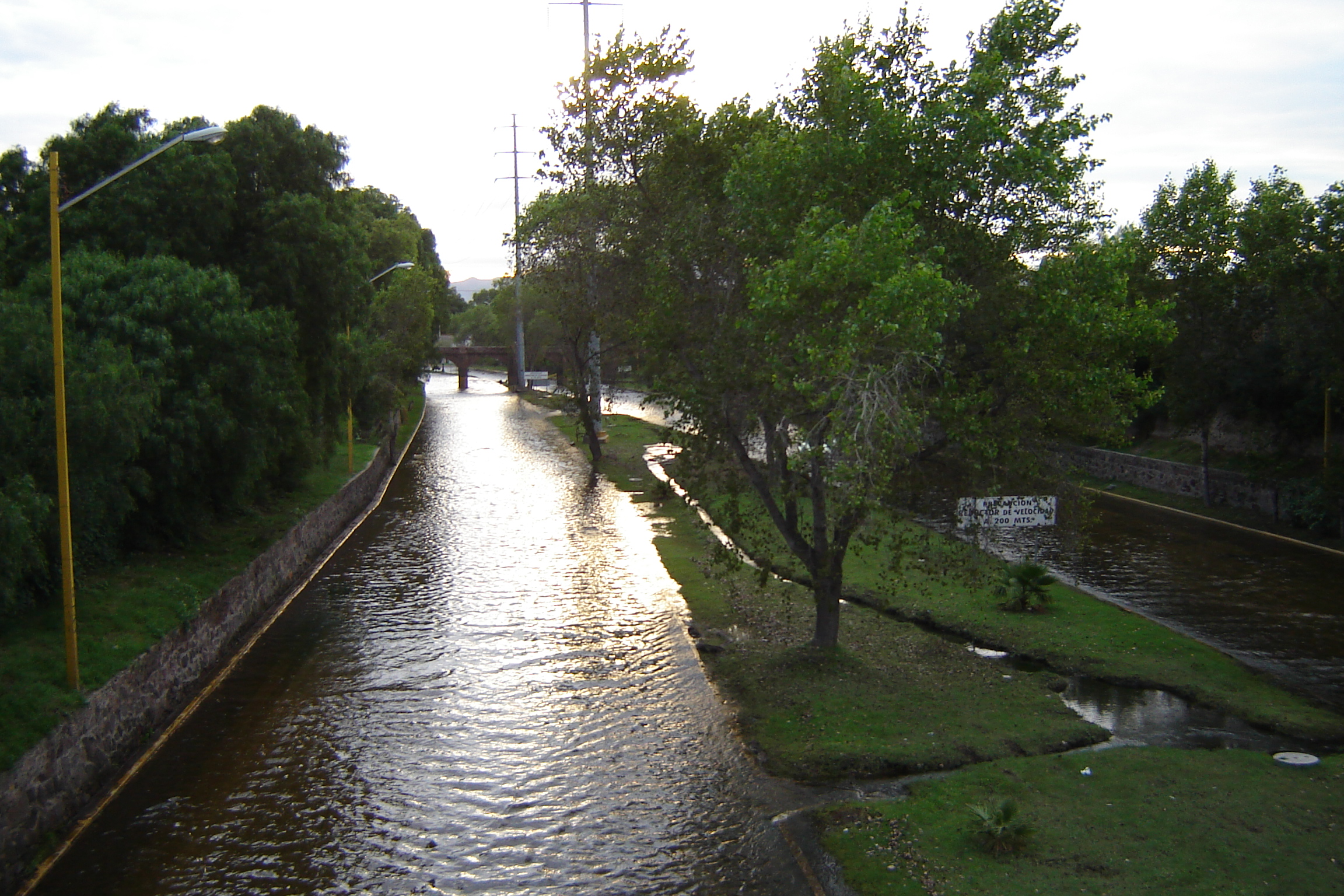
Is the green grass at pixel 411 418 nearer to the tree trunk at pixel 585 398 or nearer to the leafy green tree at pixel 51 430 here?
the tree trunk at pixel 585 398

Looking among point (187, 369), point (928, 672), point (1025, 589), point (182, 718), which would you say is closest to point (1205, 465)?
point (1025, 589)

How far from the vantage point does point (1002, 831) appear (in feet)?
34.1

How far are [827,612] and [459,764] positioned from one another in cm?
647

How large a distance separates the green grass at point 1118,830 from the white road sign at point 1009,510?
3318mm

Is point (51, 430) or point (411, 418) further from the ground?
point (51, 430)

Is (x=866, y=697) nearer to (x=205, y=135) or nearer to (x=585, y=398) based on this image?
(x=205, y=135)

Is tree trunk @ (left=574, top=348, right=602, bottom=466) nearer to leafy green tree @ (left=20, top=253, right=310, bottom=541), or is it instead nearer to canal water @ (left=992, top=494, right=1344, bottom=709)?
leafy green tree @ (left=20, top=253, right=310, bottom=541)

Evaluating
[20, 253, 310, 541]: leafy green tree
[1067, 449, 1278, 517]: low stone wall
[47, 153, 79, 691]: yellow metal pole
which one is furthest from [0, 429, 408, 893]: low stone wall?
[1067, 449, 1278, 517]: low stone wall

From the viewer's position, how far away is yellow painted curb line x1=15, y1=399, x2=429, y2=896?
11.2 meters

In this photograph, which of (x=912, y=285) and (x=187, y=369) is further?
(x=187, y=369)

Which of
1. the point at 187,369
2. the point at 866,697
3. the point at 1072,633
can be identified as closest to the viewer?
the point at 866,697

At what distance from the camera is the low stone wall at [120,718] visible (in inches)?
438

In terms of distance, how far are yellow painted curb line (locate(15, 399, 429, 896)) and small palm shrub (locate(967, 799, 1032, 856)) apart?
1053 cm

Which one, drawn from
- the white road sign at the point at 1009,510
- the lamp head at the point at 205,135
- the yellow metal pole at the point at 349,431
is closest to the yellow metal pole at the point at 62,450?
the lamp head at the point at 205,135
